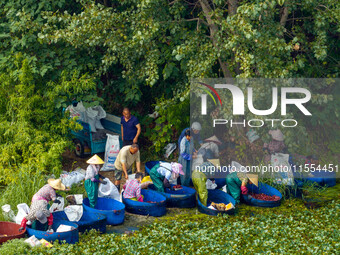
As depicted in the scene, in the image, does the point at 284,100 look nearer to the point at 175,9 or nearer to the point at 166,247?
the point at 175,9

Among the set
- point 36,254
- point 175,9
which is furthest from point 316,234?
point 175,9

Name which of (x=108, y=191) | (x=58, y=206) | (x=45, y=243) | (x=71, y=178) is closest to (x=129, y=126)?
(x=71, y=178)

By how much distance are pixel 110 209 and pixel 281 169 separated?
3.97 meters

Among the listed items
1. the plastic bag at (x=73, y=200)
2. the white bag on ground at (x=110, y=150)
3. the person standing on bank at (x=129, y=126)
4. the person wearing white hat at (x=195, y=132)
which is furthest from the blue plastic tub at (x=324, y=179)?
the plastic bag at (x=73, y=200)

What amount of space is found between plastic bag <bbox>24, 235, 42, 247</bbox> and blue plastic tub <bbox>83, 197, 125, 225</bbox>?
1.32 meters

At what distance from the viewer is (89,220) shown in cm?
1009

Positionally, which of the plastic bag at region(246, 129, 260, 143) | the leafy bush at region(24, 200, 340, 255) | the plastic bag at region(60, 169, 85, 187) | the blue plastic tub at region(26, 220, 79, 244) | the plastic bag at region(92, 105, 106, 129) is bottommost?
the leafy bush at region(24, 200, 340, 255)

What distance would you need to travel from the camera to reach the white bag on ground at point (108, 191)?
36.0 feet

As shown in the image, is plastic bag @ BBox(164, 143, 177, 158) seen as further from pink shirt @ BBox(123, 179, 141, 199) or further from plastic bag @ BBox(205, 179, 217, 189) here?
pink shirt @ BBox(123, 179, 141, 199)

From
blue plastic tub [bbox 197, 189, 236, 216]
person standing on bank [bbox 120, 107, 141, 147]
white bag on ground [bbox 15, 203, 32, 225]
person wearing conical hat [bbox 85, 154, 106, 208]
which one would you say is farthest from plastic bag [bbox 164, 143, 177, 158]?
white bag on ground [bbox 15, 203, 32, 225]

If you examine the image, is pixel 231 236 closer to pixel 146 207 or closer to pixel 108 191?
pixel 146 207

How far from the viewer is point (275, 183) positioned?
38.9 ft

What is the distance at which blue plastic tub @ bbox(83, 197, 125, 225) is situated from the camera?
1014 centimetres

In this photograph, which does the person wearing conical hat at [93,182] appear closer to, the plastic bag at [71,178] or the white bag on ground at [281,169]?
the plastic bag at [71,178]
